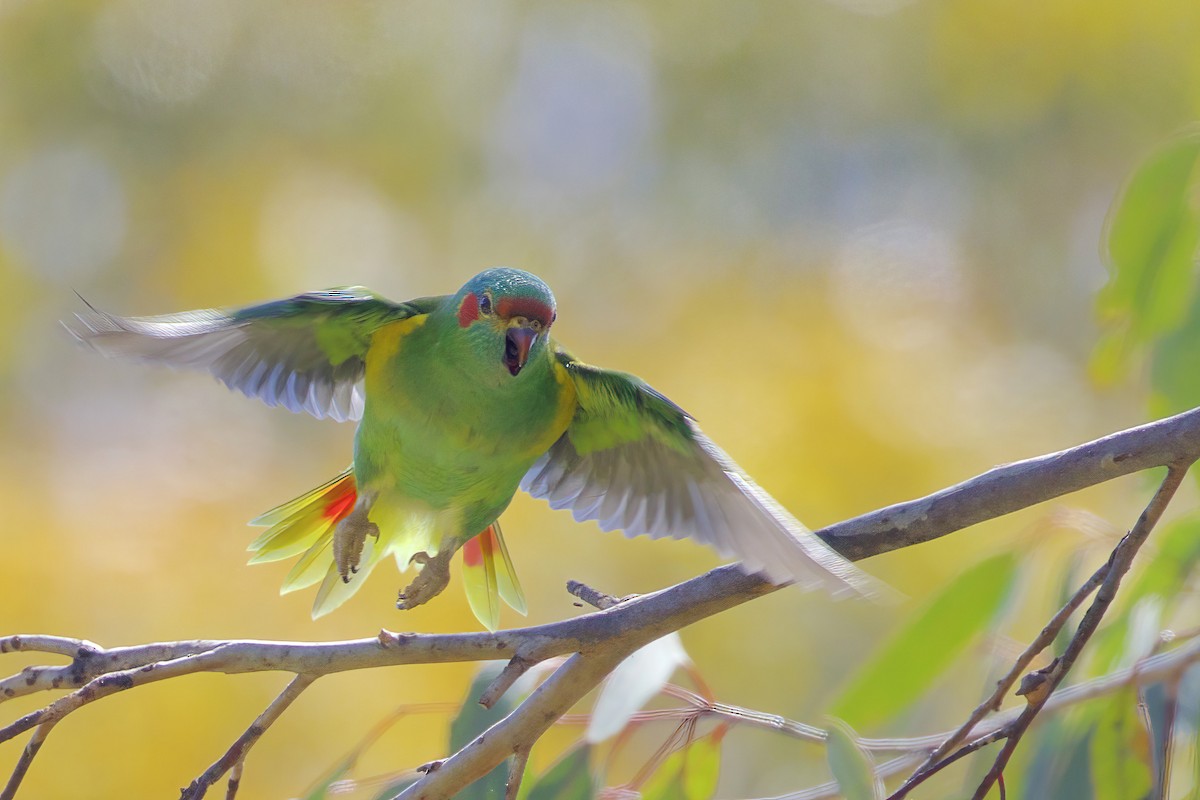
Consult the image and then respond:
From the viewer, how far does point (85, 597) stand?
4.12 meters

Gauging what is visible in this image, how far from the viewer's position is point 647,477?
225cm

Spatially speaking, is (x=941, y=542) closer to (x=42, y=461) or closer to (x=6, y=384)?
(x=42, y=461)

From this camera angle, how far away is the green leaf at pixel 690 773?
74.2 inches

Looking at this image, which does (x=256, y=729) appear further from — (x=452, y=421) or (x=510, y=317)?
(x=510, y=317)

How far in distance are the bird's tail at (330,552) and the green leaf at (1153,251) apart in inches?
52.8

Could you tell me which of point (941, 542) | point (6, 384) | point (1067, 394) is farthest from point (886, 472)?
point (6, 384)

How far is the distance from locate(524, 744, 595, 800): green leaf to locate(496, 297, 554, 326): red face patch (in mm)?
781

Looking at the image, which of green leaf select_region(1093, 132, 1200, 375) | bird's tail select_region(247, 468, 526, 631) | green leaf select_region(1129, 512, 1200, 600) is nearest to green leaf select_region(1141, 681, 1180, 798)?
green leaf select_region(1129, 512, 1200, 600)

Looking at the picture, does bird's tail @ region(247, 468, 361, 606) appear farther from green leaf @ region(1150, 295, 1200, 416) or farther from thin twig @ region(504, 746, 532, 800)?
green leaf @ region(1150, 295, 1200, 416)

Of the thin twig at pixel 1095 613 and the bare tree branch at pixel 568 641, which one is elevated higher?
the bare tree branch at pixel 568 641

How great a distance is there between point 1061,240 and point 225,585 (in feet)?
14.0

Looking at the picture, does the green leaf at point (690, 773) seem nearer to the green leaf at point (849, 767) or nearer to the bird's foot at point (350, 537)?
the green leaf at point (849, 767)

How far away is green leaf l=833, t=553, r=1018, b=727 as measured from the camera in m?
2.11

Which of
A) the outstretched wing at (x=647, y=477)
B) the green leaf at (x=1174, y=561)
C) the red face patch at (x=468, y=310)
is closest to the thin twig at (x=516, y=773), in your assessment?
the outstretched wing at (x=647, y=477)
